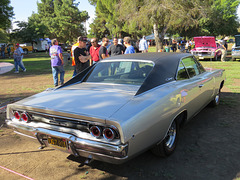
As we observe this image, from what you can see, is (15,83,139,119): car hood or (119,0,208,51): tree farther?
(119,0,208,51): tree

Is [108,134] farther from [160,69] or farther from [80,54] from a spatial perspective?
[80,54]

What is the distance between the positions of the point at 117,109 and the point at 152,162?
1.13m

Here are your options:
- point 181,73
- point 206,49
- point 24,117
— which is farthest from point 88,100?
point 206,49

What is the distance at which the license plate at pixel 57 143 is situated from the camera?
2.64 m

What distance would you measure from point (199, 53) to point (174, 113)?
48.4 ft

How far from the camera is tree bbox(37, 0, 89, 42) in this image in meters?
60.5

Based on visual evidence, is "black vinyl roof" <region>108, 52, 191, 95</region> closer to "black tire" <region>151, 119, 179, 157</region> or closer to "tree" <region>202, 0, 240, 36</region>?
"black tire" <region>151, 119, 179, 157</region>

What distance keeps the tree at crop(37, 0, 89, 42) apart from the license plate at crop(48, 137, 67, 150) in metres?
60.3

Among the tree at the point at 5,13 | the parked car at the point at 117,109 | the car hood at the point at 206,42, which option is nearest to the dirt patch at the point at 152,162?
the parked car at the point at 117,109

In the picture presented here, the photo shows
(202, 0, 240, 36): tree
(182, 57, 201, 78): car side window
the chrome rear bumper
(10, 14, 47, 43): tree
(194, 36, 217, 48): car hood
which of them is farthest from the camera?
(10, 14, 47, 43): tree

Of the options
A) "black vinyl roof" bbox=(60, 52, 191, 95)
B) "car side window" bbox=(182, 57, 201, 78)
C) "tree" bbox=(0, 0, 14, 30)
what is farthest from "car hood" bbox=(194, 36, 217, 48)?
"tree" bbox=(0, 0, 14, 30)

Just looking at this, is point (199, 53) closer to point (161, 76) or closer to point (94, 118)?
point (161, 76)

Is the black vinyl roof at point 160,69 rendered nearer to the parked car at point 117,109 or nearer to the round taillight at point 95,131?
the parked car at point 117,109

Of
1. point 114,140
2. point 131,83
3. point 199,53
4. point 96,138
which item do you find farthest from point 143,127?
point 199,53
